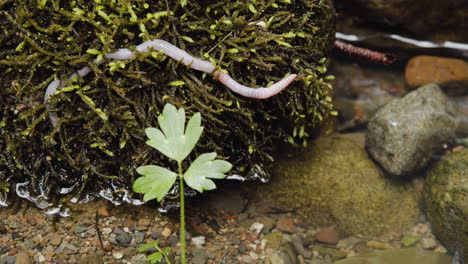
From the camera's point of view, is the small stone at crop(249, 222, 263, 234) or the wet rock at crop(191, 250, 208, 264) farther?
the small stone at crop(249, 222, 263, 234)

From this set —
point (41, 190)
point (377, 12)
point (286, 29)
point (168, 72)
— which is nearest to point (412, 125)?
point (377, 12)

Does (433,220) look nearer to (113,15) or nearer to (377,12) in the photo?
(377,12)

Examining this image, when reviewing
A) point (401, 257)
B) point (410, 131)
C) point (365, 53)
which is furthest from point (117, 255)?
point (365, 53)

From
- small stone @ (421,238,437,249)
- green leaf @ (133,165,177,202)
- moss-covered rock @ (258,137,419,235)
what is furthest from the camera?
moss-covered rock @ (258,137,419,235)

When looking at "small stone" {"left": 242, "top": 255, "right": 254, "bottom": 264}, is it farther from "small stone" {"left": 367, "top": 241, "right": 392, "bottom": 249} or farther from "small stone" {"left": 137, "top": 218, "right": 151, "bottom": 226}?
"small stone" {"left": 367, "top": 241, "right": 392, "bottom": 249}

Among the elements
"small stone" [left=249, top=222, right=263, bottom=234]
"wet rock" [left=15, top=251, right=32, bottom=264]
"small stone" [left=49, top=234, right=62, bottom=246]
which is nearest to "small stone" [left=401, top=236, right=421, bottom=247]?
"small stone" [left=249, top=222, right=263, bottom=234]

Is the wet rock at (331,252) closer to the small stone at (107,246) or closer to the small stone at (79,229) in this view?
the small stone at (107,246)

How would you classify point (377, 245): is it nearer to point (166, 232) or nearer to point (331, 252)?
point (331, 252)
